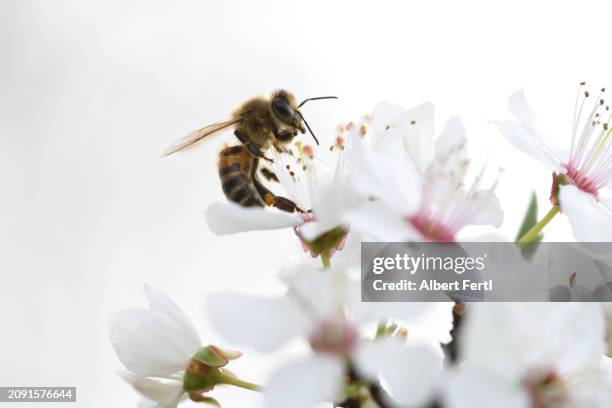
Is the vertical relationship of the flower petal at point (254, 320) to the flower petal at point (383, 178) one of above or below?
below

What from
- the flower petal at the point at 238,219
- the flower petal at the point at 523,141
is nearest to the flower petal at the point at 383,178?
the flower petal at the point at 238,219

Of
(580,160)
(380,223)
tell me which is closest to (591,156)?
(580,160)

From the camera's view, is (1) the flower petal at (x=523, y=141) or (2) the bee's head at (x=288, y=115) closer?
(1) the flower petal at (x=523, y=141)

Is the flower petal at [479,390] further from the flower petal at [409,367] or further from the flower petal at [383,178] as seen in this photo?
the flower petal at [383,178]

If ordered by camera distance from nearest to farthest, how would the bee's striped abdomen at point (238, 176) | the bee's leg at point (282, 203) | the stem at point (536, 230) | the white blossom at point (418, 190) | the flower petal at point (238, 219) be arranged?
the white blossom at point (418, 190) → the flower petal at point (238, 219) → the stem at point (536, 230) → the bee's leg at point (282, 203) → the bee's striped abdomen at point (238, 176)

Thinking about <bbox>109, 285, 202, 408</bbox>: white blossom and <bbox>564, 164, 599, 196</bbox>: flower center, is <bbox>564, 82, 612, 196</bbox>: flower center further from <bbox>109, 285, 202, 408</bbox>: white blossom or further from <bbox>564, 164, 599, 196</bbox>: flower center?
<bbox>109, 285, 202, 408</bbox>: white blossom

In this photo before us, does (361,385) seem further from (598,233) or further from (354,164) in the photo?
(598,233)

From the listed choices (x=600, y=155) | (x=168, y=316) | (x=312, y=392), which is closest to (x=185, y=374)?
(x=168, y=316)
